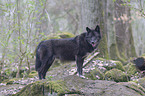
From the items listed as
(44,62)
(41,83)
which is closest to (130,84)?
(41,83)

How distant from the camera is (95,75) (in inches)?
247

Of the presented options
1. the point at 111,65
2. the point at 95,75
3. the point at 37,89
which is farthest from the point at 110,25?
the point at 37,89

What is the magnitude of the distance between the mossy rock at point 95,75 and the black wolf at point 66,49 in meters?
0.57

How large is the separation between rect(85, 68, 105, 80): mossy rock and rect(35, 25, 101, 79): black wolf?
1.88 feet

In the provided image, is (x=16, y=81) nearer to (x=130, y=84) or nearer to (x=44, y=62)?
(x=44, y=62)

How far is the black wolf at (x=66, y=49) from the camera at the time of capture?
5516 mm

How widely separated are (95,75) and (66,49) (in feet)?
5.20

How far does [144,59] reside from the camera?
7305 mm

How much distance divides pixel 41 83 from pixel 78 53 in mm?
2053

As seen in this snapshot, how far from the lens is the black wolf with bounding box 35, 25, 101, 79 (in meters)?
5.52

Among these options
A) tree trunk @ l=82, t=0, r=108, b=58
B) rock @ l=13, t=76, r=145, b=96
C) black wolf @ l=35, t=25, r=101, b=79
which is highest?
tree trunk @ l=82, t=0, r=108, b=58

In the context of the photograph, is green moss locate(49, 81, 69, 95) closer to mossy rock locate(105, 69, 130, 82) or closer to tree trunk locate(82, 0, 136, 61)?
mossy rock locate(105, 69, 130, 82)

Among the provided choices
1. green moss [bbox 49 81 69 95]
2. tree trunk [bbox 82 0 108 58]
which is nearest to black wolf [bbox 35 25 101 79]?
green moss [bbox 49 81 69 95]

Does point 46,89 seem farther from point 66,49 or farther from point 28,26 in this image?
point 28,26
